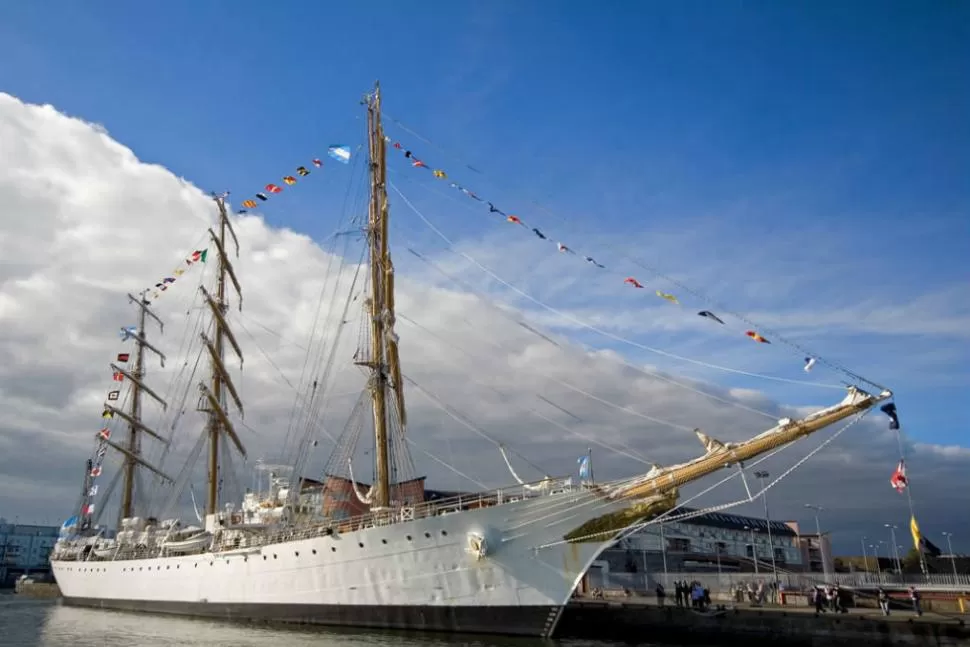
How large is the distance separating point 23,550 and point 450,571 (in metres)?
121

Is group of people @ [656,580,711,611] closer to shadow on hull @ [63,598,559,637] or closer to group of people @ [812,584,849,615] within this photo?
group of people @ [812,584,849,615]

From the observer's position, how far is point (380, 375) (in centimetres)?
3169

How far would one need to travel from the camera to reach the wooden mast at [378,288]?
2994cm

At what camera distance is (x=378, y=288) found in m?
33.8

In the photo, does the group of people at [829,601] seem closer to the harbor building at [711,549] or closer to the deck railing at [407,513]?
the deck railing at [407,513]

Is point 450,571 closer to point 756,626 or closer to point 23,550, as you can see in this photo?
point 756,626

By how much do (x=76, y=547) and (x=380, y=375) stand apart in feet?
123

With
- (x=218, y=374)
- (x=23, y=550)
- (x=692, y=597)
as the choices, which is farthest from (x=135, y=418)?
(x=23, y=550)

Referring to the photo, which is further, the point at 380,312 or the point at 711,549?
the point at 711,549

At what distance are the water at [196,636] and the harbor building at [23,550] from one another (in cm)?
9155

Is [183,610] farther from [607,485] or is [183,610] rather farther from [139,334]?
[139,334]

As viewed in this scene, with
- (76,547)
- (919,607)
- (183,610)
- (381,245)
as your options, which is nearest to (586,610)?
(919,607)

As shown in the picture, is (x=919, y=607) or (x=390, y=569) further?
(x=390, y=569)

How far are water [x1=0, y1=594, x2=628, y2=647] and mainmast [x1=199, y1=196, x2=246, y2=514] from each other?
9.40 meters
